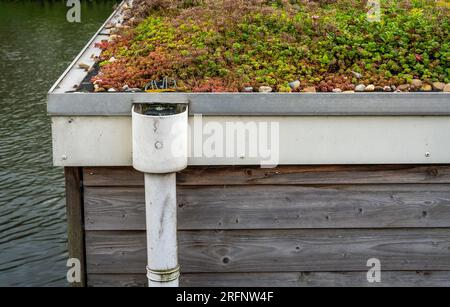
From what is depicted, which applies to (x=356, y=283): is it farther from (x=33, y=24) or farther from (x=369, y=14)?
(x=33, y=24)

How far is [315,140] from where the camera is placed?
3.02 metres

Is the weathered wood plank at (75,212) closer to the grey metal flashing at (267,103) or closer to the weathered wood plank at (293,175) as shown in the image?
the weathered wood plank at (293,175)

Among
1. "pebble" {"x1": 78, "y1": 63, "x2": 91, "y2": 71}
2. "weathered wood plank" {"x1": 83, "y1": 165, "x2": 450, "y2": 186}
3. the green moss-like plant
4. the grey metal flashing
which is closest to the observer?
the grey metal flashing

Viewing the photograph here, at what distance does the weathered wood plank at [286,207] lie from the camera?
318 centimetres

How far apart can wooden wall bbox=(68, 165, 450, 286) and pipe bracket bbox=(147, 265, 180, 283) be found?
26 cm

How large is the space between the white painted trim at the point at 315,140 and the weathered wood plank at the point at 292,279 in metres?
0.60

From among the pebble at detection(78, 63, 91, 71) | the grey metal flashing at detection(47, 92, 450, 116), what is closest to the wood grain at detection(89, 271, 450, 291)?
the grey metal flashing at detection(47, 92, 450, 116)

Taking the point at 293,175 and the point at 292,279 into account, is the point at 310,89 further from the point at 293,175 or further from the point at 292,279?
the point at 292,279

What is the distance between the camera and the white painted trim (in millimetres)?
2975

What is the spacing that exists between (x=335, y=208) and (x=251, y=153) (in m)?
0.50

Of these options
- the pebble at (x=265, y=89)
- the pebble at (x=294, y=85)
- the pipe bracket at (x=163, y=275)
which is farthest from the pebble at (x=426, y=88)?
the pipe bracket at (x=163, y=275)

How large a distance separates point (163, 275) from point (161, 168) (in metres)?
0.50

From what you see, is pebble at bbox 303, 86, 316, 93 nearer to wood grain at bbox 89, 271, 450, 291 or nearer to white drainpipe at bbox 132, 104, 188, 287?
white drainpipe at bbox 132, 104, 188, 287

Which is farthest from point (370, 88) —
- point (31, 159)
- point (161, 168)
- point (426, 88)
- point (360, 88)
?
point (31, 159)
